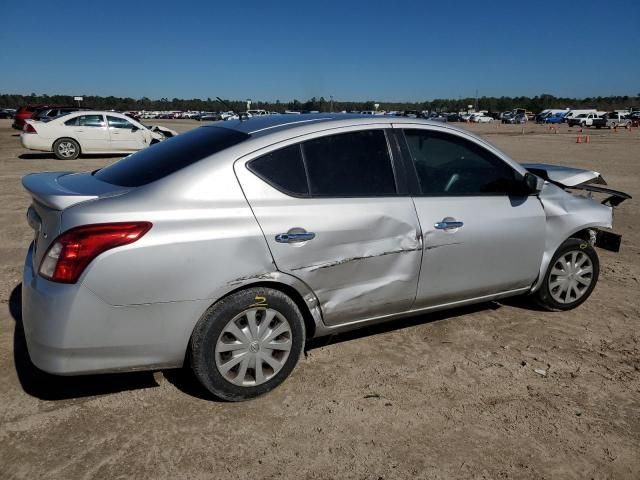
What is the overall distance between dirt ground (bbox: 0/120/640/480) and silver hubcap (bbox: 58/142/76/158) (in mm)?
12991

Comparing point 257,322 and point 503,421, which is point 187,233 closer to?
point 257,322

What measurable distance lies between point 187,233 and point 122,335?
637mm

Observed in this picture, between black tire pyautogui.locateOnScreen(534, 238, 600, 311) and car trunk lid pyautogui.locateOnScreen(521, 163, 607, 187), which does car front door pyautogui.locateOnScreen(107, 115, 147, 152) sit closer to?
car trunk lid pyautogui.locateOnScreen(521, 163, 607, 187)

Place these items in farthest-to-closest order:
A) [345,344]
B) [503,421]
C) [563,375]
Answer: [345,344] < [563,375] < [503,421]

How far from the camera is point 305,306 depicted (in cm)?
322

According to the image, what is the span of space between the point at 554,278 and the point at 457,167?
4.61ft

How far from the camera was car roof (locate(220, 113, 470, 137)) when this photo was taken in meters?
3.32

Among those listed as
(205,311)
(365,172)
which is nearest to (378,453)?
(205,311)

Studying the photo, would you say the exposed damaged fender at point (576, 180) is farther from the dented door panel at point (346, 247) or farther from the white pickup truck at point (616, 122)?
the white pickup truck at point (616, 122)

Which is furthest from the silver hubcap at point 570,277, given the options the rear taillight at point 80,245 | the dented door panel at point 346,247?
the rear taillight at point 80,245

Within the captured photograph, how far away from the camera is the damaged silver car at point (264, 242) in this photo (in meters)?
2.66

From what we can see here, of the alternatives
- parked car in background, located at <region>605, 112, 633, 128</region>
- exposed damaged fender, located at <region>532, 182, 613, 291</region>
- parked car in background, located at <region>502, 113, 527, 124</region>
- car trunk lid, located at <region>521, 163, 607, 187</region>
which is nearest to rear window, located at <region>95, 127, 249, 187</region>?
exposed damaged fender, located at <region>532, 182, 613, 291</region>

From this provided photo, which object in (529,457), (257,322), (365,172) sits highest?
(365,172)

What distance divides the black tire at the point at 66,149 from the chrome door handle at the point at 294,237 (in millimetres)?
14952
